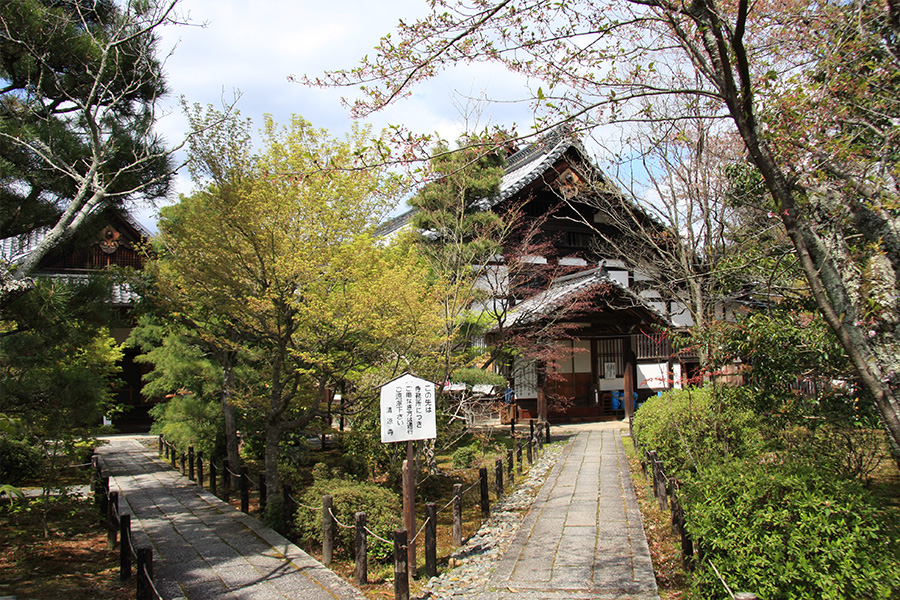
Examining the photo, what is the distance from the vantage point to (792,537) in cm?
396

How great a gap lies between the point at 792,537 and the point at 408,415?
420 cm

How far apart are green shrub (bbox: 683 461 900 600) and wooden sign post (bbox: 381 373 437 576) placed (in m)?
3.25

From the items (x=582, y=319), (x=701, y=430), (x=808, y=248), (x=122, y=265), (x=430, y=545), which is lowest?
(x=430, y=545)

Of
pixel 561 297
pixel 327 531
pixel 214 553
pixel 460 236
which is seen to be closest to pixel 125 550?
pixel 214 553

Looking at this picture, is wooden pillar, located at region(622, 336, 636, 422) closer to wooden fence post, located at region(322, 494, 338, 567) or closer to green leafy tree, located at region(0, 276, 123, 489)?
wooden fence post, located at region(322, 494, 338, 567)

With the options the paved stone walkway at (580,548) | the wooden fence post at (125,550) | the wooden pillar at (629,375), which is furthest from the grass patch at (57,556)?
the wooden pillar at (629,375)

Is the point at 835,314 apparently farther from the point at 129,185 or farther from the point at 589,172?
the point at 589,172

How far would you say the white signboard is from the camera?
6.80 metres

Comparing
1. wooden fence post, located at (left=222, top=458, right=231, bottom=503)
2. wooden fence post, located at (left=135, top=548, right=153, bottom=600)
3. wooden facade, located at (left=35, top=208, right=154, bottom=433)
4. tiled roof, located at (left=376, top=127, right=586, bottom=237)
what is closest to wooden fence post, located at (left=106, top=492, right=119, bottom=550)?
wooden fence post, located at (left=222, top=458, right=231, bottom=503)

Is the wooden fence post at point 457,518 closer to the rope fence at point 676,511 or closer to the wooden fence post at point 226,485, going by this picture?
the rope fence at point 676,511

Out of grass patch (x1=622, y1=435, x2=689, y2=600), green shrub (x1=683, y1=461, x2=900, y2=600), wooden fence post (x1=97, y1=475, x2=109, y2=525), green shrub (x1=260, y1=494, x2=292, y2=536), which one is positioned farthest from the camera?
wooden fence post (x1=97, y1=475, x2=109, y2=525)

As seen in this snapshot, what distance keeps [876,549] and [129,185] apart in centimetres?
867

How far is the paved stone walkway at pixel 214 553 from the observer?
231 inches

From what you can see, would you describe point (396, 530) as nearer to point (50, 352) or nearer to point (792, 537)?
point (792, 537)
